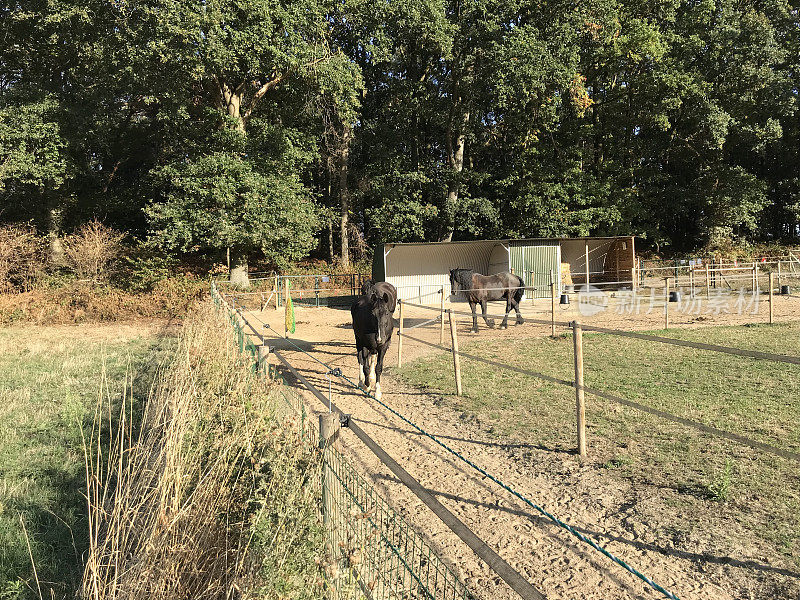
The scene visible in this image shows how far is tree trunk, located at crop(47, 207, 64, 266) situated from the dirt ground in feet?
66.9

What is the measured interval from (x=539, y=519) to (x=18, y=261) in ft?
68.8

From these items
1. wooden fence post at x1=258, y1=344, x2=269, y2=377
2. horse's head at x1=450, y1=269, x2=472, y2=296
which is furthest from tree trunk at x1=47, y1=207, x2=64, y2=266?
wooden fence post at x1=258, y1=344, x2=269, y2=377

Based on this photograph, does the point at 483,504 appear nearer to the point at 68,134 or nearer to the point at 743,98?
the point at 68,134

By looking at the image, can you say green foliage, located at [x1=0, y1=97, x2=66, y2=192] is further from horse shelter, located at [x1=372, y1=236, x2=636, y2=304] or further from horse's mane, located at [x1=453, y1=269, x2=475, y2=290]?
horse's mane, located at [x1=453, y1=269, x2=475, y2=290]

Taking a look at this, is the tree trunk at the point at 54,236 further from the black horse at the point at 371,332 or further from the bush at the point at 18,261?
the black horse at the point at 371,332

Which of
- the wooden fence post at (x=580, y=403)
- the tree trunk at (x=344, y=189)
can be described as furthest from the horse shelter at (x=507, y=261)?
the wooden fence post at (x=580, y=403)

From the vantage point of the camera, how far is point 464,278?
14945mm

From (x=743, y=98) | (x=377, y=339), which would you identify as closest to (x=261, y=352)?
(x=377, y=339)

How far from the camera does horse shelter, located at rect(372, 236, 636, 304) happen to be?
74.3 ft

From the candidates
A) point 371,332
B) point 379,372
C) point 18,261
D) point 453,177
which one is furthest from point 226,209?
point 379,372

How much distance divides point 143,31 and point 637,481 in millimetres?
21823

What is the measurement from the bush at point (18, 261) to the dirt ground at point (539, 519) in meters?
15.9

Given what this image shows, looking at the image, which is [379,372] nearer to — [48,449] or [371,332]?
[371,332]

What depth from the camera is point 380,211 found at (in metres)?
27.5
